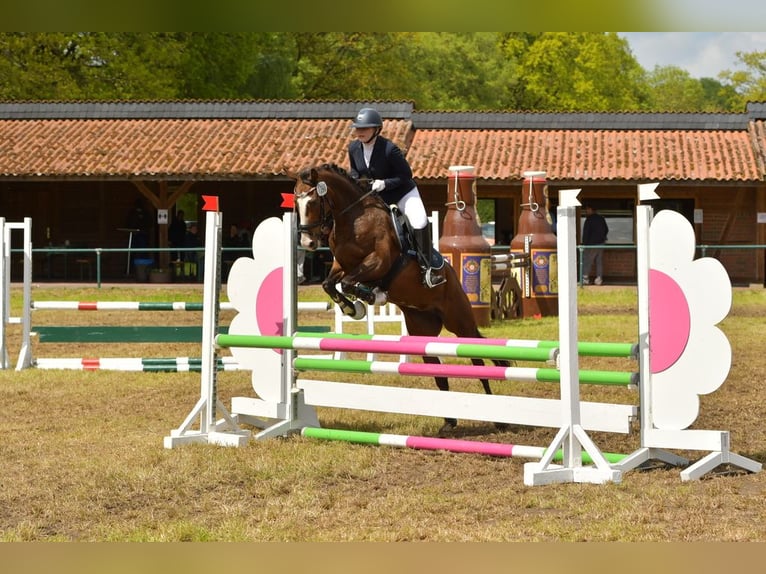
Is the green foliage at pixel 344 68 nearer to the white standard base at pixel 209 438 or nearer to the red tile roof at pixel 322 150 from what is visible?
the red tile roof at pixel 322 150

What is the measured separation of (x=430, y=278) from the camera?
7117 millimetres

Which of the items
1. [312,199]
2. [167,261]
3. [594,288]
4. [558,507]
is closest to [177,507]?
[558,507]

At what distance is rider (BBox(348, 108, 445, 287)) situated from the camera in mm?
7102

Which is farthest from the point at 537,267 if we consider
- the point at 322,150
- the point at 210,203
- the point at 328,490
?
the point at 328,490

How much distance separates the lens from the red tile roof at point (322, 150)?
23469 mm

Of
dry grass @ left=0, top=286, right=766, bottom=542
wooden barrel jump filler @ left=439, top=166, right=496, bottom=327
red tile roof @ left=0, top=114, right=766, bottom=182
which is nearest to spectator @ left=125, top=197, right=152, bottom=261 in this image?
red tile roof @ left=0, top=114, right=766, bottom=182

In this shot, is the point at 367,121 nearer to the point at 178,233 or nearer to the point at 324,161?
the point at 324,161

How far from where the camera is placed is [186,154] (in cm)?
2450

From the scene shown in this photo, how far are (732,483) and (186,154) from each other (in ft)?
67.0

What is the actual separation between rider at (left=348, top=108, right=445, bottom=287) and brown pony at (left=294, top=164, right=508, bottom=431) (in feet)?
0.29

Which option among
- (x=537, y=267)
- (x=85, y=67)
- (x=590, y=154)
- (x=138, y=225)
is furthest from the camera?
(x=85, y=67)

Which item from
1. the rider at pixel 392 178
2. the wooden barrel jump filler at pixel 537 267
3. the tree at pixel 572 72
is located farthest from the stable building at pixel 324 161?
the tree at pixel 572 72

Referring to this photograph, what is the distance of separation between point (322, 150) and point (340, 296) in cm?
1784

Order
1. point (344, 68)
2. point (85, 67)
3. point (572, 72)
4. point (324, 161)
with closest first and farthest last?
point (324, 161), point (85, 67), point (344, 68), point (572, 72)
